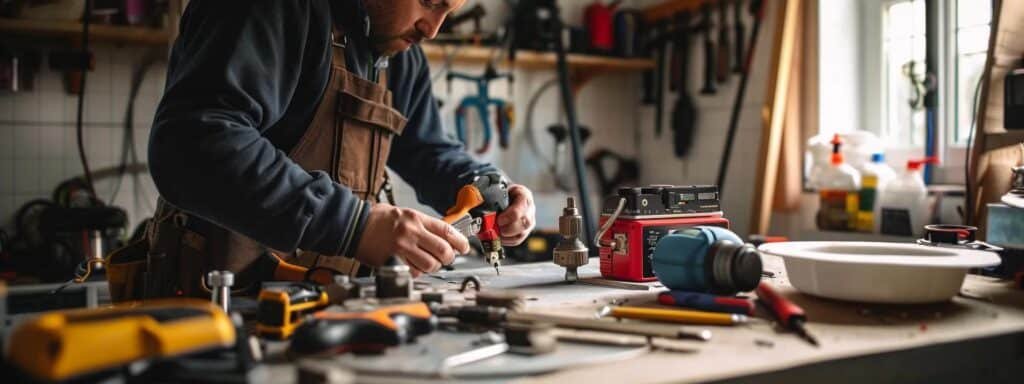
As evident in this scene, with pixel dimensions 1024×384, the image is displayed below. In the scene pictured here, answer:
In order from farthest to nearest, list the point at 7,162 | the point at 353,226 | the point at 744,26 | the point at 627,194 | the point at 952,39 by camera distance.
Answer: the point at 744,26
the point at 7,162
the point at 952,39
the point at 627,194
the point at 353,226

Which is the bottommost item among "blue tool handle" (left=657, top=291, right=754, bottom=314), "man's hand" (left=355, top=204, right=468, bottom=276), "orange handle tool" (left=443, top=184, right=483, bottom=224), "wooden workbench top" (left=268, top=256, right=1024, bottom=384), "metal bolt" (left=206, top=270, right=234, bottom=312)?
"wooden workbench top" (left=268, top=256, right=1024, bottom=384)

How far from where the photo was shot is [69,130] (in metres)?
2.96

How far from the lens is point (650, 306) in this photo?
1109 millimetres

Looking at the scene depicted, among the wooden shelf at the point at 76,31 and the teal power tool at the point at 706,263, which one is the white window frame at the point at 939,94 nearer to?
the teal power tool at the point at 706,263

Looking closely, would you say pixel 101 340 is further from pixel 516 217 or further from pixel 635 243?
pixel 516 217

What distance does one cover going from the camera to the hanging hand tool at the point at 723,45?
3412 mm

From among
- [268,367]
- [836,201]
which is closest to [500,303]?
[268,367]

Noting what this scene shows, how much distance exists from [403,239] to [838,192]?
1966 millimetres

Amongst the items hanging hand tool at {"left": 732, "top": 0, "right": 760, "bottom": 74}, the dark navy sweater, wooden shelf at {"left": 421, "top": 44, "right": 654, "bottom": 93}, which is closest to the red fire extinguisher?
wooden shelf at {"left": 421, "top": 44, "right": 654, "bottom": 93}

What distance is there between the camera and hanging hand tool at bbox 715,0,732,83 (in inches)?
134

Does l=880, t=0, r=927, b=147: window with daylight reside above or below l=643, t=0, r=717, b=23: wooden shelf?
below

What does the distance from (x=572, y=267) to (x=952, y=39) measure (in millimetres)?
1895

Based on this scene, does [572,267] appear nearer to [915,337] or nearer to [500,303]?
[500,303]

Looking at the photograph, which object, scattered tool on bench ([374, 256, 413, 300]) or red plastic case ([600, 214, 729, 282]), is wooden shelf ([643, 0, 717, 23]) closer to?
red plastic case ([600, 214, 729, 282])
